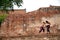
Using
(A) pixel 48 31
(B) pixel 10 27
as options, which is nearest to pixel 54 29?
(A) pixel 48 31

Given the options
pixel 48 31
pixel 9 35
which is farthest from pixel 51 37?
pixel 9 35

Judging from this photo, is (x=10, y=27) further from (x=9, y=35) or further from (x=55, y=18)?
(x=55, y=18)

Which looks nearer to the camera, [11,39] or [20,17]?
[11,39]

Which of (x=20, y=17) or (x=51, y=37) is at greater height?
(x=20, y=17)

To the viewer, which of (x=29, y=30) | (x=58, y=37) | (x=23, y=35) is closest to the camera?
(x=58, y=37)

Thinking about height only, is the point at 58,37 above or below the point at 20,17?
below

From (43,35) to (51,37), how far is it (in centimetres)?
96

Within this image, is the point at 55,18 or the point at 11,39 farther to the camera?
the point at 55,18

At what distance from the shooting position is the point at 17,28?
27.3m

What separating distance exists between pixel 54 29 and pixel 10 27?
426 centimetres

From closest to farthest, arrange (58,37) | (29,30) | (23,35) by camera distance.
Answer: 1. (58,37)
2. (23,35)
3. (29,30)

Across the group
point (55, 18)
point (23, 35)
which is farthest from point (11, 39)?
point (55, 18)

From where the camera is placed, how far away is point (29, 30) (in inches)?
1073

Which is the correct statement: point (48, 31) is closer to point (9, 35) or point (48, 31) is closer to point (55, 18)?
point (55, 18)
